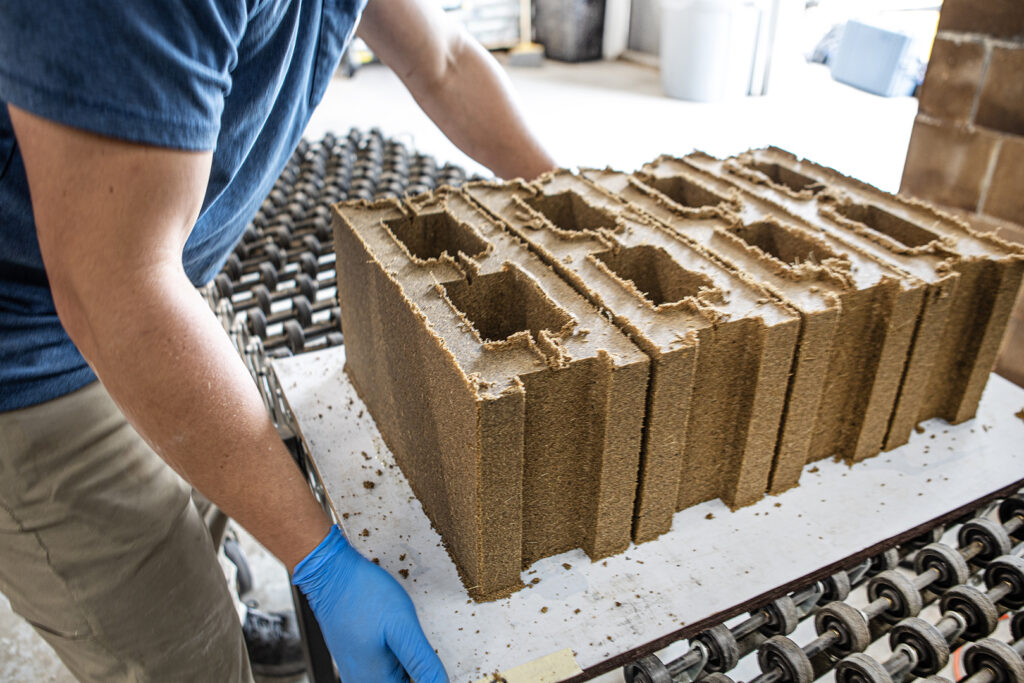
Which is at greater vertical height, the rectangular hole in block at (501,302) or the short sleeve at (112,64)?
the short sleeve at (112,64)

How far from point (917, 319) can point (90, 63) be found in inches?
42.1

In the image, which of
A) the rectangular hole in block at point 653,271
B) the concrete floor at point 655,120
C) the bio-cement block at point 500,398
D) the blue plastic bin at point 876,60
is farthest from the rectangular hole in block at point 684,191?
the blue plastic bin at point 876,60

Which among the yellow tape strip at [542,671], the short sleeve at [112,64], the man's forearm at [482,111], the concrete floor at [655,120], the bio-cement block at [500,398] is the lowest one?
the concrete floor at [655,120]

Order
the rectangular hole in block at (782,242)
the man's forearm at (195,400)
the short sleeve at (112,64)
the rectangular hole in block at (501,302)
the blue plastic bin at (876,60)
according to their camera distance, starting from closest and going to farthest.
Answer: the short sleeve at (112,64), the man's forearm at (195,400), the rectangular hole in block at (501,302), the rectangular hole in block at (782,242), the blue plastic bin at (876,60)

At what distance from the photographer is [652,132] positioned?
18.0 ft

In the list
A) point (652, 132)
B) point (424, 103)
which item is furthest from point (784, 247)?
point (652, 132)

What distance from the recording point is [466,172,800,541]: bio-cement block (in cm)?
94

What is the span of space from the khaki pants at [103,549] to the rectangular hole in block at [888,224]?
1260 millimetres

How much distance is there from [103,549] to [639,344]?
90cm

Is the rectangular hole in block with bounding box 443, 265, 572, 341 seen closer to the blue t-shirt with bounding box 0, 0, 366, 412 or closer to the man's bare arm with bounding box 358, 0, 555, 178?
the blue t-shirt with bounding box 0, 0, 366, 412

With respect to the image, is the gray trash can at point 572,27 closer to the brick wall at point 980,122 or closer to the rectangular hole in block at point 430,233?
the brick wall at point 980,122

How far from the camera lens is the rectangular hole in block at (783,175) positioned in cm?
142

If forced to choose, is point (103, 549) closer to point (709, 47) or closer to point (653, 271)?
point (653, 271)

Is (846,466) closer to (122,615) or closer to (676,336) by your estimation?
(676,336)
